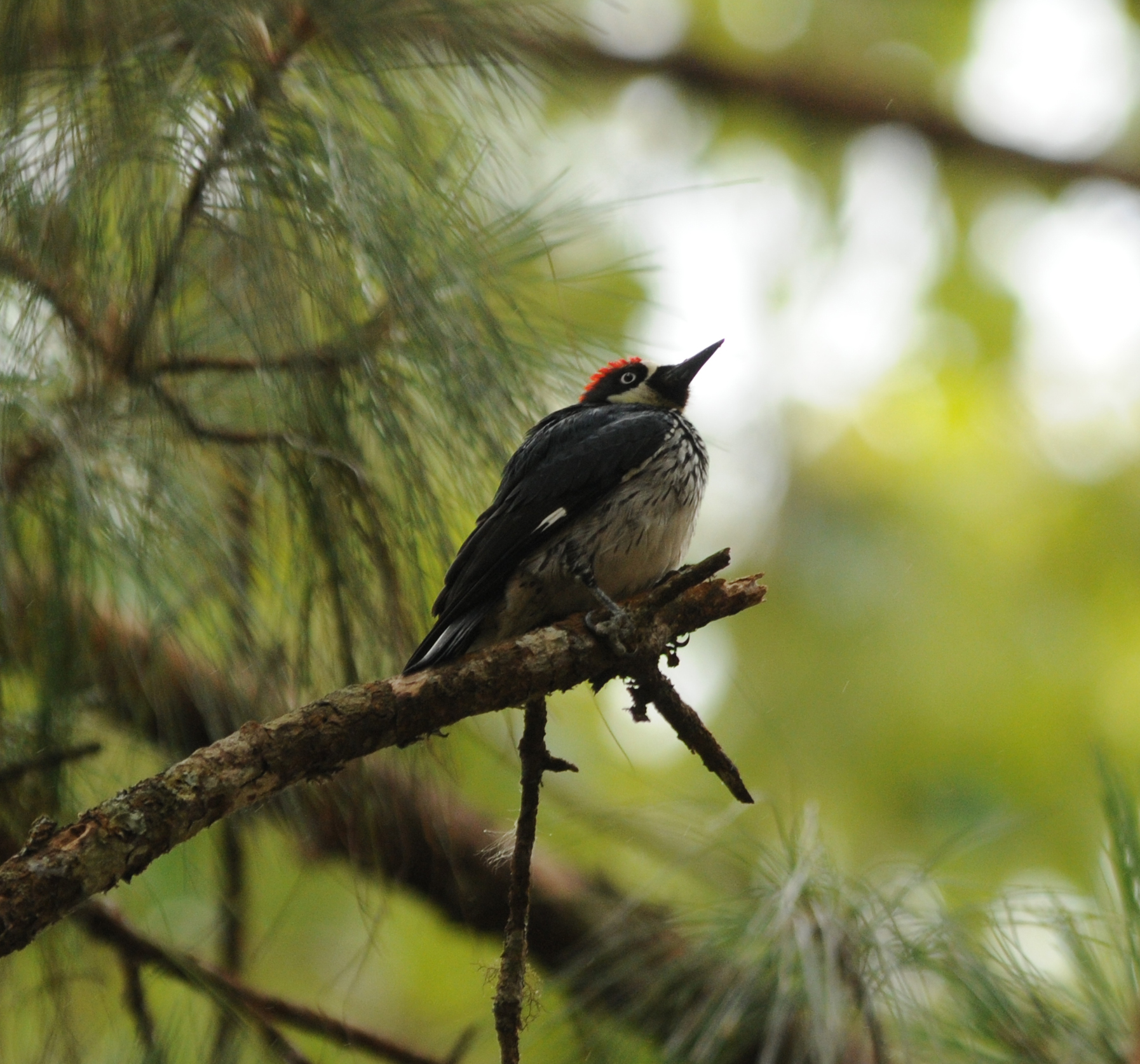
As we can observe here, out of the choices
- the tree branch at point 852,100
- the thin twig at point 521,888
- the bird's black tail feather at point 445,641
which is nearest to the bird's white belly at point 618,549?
the bird's black tail feather at point 445,641

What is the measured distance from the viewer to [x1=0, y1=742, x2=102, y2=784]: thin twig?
1.70 meters

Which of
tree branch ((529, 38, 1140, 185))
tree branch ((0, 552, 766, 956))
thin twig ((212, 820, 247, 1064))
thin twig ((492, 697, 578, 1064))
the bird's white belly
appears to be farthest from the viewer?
tree branch ((529, 38, 1140, 185))

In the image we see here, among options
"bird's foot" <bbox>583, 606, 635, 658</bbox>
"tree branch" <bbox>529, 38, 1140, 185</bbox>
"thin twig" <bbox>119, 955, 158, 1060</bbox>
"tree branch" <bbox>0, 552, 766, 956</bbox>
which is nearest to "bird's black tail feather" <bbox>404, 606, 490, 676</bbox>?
"tree branch" <bbox>0, 552, 766, 956</bbox>

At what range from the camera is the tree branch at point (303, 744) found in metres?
1.21

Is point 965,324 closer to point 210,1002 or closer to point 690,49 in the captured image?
point 690,49

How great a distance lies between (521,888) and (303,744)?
42 cm

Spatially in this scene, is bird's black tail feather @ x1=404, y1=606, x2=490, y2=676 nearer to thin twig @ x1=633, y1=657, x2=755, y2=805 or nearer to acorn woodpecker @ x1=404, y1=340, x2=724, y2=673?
acorn woodpecker @ x1=404, y1=340, x2=724, y2=673

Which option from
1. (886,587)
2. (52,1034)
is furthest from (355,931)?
(886,587)

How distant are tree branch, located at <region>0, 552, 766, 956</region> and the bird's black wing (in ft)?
0.67

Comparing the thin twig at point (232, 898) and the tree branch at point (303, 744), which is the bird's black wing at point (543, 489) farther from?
the thin twig at point (232, 898)

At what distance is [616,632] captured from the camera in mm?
1759

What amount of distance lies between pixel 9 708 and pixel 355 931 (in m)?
1.72

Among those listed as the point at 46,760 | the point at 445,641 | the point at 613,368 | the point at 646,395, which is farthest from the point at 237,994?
the point at 646,395

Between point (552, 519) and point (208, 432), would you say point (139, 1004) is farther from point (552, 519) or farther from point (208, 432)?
point (552, 519)
